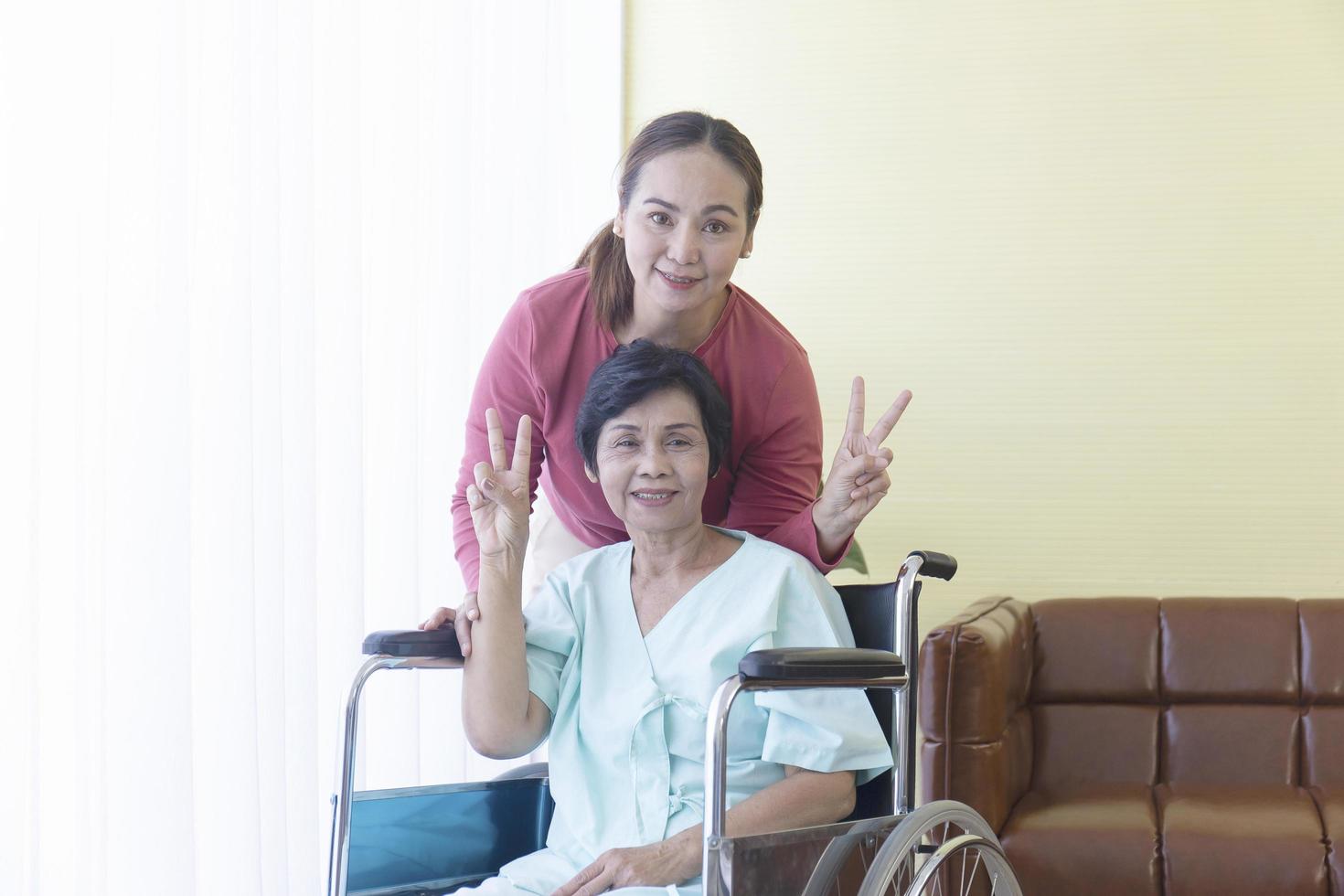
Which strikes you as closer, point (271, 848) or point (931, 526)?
point (271, 848)

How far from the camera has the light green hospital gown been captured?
1.41 m

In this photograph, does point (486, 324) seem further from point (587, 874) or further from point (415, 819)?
point (587, 874)

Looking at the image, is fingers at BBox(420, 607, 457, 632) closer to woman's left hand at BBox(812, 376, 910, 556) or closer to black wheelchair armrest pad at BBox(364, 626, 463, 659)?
black wheelchair armrest pad at BBox(364, 626, 463, 659)

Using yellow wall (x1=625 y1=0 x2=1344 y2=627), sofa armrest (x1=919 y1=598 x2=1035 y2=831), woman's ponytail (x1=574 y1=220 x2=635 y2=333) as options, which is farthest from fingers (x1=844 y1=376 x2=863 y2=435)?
yellow wall (x1=625 y1=0 x2=1344 y2=627)

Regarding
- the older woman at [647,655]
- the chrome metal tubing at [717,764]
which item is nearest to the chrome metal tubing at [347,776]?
the older woman at [647,655]

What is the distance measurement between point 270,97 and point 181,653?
33.2 inches

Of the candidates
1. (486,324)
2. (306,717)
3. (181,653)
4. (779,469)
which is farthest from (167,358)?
(486,324)

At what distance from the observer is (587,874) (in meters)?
1.32

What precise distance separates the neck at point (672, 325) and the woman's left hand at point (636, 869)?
71 centimetres

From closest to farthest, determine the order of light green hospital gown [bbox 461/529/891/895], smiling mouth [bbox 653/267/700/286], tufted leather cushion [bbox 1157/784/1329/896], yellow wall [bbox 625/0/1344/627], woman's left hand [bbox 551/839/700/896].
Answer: woman's left hand [bbox 551/839/700/896], light green hospital gown [bbox 461/529/891/895], smiling mouth [bbox 653/267/700/286], tufted leather cushion [bbox 1157/784/1329/896], yellow wall [bbox 625/0/1344/627]

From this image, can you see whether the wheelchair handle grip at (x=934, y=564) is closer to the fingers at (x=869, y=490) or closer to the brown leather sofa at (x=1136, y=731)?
the fingers at (x=869, y=490)

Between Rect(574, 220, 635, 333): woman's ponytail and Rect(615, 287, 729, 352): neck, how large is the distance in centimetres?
2

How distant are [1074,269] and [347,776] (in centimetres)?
248

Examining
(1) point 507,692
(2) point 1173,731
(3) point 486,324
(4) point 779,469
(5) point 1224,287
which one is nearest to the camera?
(1) point 507,692
